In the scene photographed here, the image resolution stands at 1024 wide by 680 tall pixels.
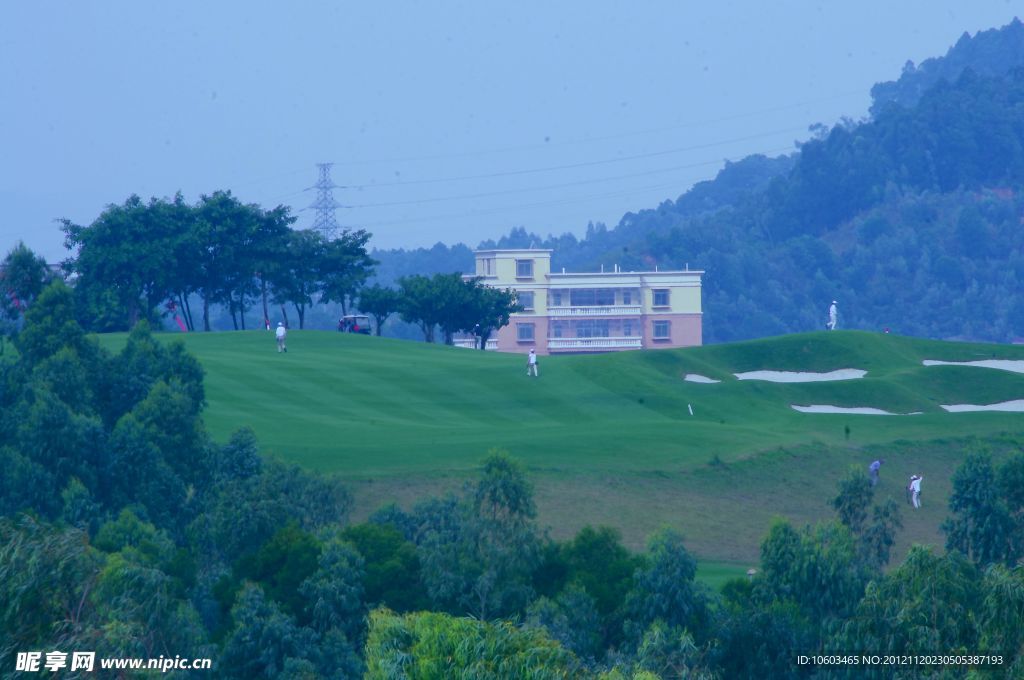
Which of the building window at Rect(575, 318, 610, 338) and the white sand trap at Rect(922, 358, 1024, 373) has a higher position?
the building window at Rect(575, 318, 610, 338)

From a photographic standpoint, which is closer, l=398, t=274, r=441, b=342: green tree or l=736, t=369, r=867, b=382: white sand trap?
l=736, t=369, r=867, b=382: white sand trap

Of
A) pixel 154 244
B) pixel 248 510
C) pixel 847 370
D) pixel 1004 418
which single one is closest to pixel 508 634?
pixel 248 510

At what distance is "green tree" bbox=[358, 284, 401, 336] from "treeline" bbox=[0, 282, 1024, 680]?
44.2 meters

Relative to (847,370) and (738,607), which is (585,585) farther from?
(847,370)

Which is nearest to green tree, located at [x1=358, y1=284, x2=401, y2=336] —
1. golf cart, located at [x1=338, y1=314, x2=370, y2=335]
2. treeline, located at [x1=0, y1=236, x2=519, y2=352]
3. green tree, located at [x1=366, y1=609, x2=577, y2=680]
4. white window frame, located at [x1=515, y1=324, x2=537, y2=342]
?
treeline, located at [x1=0, y1=236, x2=519, y2=352]

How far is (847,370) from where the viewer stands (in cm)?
6356

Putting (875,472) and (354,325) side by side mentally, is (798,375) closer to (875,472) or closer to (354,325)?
(875,472)

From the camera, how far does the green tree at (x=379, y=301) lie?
86250 mm

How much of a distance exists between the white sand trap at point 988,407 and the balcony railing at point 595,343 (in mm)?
80557

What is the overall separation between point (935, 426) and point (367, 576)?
27886 mm

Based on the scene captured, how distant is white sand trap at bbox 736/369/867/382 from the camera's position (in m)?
62.5

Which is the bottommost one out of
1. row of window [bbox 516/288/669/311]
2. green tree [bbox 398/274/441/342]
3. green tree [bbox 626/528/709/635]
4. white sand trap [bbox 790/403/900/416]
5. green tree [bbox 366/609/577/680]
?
green tree [bbox 626/528/709/635]

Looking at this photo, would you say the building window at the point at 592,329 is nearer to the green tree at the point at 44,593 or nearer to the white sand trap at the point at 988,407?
the white sand trap at the point at 988,407

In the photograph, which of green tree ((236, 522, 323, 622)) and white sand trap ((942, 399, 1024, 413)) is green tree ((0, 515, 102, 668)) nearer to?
green tree ((236, 522, 323, 622))
